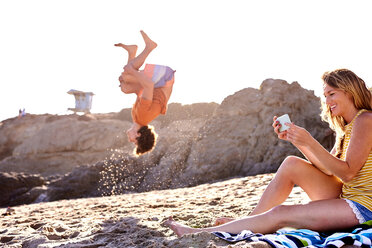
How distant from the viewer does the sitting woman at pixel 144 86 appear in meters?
4.55

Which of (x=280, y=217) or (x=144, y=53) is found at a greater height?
(x=144, y=53)

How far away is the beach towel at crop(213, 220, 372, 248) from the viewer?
1.68 meters

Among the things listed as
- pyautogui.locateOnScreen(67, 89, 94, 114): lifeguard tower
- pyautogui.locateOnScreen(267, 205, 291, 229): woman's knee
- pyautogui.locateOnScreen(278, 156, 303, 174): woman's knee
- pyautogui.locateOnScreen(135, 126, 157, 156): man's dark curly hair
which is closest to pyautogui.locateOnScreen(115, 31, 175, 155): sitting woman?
pyautogui.locateOnScreen(135, 126, 157, 156): man's dark curly hair

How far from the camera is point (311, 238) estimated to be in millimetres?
1757

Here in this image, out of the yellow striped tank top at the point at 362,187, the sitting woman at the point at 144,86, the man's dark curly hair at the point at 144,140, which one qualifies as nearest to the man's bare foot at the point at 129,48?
the sitting woman at the point at 144,86

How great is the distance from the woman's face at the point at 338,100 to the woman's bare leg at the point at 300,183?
41 cm

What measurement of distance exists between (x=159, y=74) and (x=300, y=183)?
2854mm

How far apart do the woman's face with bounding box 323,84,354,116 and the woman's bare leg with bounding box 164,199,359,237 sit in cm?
54

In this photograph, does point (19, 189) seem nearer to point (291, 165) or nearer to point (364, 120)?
point (291, 165)

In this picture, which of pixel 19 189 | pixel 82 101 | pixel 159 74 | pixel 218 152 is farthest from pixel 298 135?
pixel 82 101

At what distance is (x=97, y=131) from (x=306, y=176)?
19.1m

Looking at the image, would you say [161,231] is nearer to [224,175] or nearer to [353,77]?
[353,77]

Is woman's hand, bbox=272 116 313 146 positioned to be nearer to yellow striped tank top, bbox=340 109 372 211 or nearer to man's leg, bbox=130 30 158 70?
yellow striped tank top, bbox=340 109 372 211

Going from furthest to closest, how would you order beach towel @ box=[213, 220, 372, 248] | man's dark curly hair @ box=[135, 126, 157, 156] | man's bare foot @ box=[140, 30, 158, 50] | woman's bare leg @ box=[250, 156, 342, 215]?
1. man's dark curly hair @ box=[135, 126, 157, 156]
2. man's bare foot @ box=[140, 30, 158, 50]
3. woman's bare leg @ box=[250, 156, 342, 215]
4. beach towel @ box=[213, 220, 372, 248]
